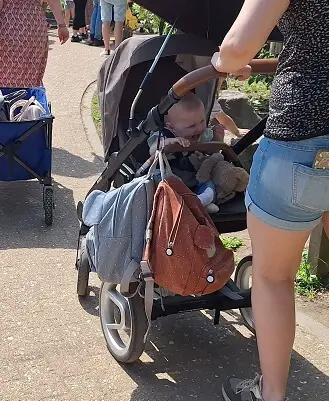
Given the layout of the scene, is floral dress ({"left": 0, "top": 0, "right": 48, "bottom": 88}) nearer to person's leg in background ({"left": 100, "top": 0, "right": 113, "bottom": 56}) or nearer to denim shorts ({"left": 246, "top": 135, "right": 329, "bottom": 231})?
denim shorts ({"left": 246, "top": 135, "right": 329, "bottom": 231})

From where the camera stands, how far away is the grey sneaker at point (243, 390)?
9.13 ft

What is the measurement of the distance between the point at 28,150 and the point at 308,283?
2011mm

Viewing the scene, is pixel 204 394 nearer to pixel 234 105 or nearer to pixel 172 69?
pixel 172 69

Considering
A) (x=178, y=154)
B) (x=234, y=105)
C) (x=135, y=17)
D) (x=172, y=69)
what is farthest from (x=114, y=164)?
(x=135, y=17)

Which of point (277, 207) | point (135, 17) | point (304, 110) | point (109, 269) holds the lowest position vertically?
point (135, 17)

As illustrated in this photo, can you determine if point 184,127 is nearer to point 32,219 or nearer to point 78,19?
point 32,219

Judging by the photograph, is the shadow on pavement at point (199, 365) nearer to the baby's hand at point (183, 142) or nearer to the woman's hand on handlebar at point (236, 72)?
the baby's hand at point (183, 142)

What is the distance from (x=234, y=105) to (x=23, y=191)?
2.12 m

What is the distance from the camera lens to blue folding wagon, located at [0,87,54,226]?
184 inches

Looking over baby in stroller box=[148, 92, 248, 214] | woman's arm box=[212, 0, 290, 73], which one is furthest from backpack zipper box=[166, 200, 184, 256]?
woman's arm box=[212, 0, 290, 73]

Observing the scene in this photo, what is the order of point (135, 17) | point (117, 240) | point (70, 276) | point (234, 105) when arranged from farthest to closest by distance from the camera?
point (135, 17)
point (234, 105)
point (70, 276)
point (117, 240)

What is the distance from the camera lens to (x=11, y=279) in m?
4.13

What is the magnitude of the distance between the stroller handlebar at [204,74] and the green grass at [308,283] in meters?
1.64

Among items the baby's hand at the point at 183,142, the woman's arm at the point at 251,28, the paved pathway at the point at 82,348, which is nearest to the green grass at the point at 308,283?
the paved pathway at the point at 82,348
